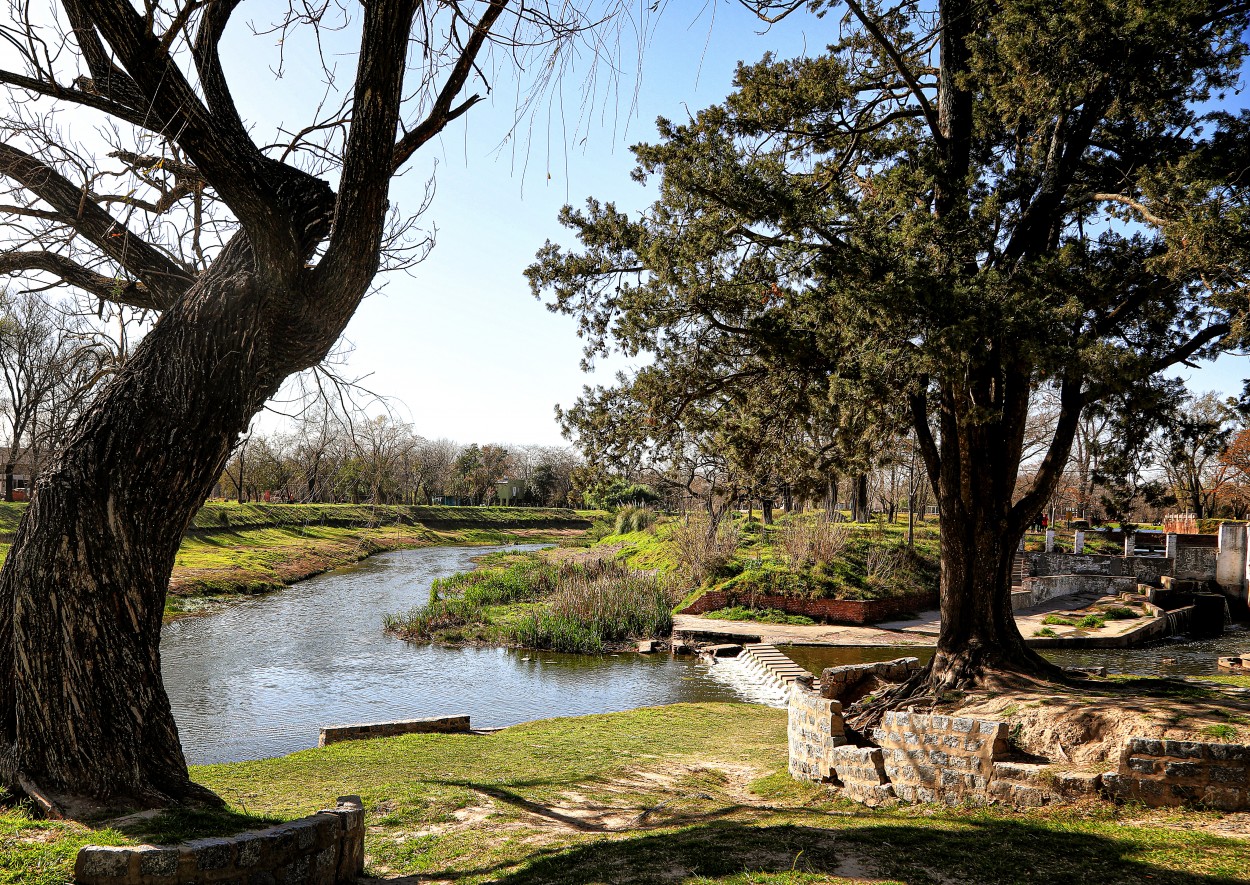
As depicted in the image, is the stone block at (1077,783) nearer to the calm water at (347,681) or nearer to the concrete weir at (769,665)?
the concrete weir at (769,665)

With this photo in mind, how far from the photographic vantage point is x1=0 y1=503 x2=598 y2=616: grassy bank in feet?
91.1

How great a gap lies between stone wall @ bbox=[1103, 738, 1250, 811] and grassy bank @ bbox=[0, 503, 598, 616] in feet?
24.3

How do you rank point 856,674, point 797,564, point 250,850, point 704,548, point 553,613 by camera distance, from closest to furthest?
point 250,850, point 856,674, point 553,613, point 797,564, point 704,548

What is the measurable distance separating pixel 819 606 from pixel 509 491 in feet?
225

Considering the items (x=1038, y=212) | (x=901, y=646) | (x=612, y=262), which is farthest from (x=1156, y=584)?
(x=612, y=262)

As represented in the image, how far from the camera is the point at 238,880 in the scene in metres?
4.07

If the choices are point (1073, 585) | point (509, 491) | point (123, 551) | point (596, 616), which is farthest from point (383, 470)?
point (509, 491)

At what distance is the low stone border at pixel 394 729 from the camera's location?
450 inches

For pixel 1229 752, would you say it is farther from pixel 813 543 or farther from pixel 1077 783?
pixel 813 543

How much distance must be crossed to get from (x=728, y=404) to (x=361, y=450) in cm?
715

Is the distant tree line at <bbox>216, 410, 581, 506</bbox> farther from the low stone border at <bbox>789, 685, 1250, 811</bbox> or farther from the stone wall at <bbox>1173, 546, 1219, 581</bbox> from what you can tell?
the stone wall at <bbox>1173, 546, 1219, 581</bbox>

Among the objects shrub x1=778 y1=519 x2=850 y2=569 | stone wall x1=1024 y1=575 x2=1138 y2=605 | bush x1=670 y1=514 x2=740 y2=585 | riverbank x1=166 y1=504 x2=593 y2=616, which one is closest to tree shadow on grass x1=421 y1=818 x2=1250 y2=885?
riverbank x1=166 y1=504 x2=593 y2=616

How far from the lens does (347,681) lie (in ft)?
55.0

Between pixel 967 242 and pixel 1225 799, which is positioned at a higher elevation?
pixel 967 242
